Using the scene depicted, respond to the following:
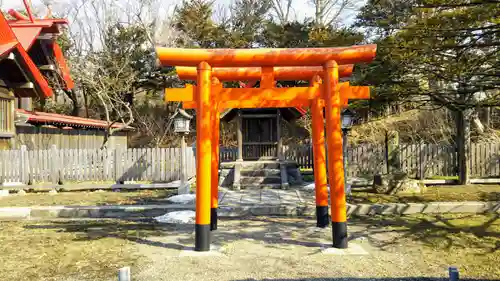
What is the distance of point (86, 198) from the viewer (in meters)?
11.7

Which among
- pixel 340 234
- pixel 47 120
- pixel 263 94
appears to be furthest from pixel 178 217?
pixel 47 120

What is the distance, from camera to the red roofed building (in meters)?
15.0

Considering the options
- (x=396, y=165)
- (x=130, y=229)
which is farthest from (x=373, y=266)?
(x=396, y=165)

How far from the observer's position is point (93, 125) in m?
23.1

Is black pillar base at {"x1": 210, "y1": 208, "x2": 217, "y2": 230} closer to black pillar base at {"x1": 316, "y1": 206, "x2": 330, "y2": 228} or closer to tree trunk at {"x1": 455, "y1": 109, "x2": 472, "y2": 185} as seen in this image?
black pillar base at {"x1": 316, "y1": 206, "x2": 330, "y2": 228}

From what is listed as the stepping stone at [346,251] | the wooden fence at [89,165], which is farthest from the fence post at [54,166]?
the stepping stone at [346,251]

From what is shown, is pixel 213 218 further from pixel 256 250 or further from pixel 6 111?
pixel 6 111

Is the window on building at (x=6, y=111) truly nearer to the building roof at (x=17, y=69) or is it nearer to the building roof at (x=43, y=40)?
the building roof at (x=17, y=69)

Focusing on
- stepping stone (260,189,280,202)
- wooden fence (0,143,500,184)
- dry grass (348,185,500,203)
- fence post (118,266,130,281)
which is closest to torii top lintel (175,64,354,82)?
stepping stone (260,189,280,202)

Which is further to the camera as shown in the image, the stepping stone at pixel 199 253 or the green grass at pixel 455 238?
the stepping stone at pixel 199 253

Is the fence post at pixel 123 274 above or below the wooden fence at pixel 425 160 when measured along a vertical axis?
below

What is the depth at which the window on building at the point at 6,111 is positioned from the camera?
15016 mm

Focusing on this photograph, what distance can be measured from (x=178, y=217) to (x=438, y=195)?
24.6ft

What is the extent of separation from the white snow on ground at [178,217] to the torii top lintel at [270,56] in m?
3.78
